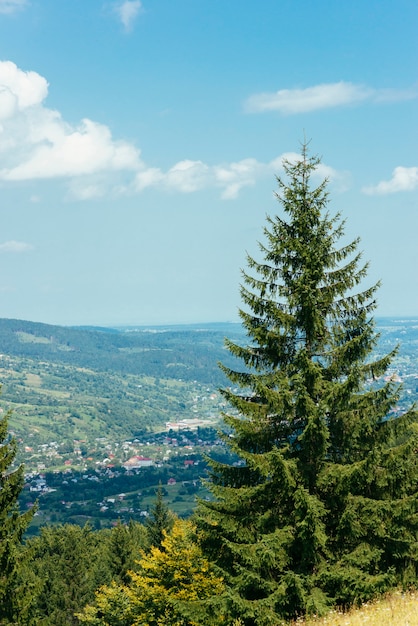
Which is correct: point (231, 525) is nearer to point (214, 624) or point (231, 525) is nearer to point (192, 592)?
point (214, 624)

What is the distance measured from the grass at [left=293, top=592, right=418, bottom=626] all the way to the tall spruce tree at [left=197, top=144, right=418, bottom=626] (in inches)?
17.5

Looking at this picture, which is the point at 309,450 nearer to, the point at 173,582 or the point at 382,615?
the point at 382,615

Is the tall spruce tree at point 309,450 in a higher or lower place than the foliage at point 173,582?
higher

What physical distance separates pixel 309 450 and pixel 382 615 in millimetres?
3922

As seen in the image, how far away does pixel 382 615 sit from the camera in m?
10.5

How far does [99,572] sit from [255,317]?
144ft

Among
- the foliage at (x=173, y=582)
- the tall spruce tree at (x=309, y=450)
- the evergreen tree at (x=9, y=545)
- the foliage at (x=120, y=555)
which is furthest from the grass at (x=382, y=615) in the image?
the foliage at (x=120, y=555)

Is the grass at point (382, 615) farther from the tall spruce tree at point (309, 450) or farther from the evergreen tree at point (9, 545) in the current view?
the evergreen tree at point (9, 545)

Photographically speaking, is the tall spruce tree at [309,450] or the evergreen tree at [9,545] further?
the evergreen tree at [9,545]

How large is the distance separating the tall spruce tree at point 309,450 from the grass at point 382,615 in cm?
45

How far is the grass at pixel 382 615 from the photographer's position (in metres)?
10.0

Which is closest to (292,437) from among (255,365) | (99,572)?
(255,365)

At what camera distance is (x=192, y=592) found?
20.0 metres

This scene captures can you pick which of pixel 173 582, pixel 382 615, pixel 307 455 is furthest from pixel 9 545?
pixel 382 615
